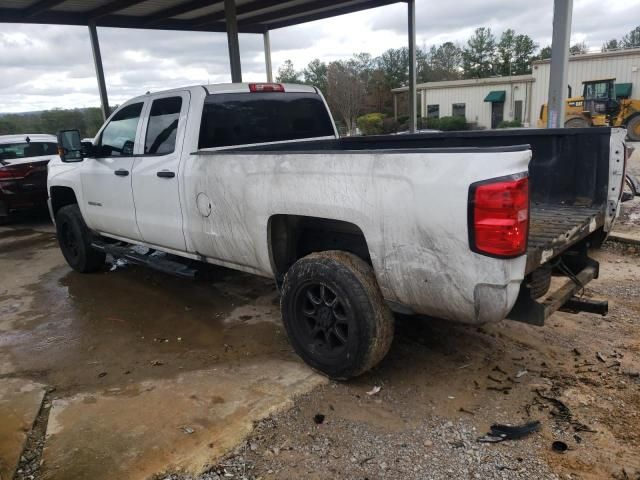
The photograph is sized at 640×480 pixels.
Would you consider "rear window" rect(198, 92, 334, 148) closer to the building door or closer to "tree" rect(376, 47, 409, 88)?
the building door

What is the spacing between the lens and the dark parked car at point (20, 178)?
9.89 metres

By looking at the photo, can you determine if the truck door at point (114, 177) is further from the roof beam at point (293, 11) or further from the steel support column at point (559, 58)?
the roof beam at point (293, 11)

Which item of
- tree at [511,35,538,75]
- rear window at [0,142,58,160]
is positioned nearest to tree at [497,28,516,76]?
tree at [511,35,538,75]

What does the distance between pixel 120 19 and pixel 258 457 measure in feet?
44.5

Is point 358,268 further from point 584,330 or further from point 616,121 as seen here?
point 616,121

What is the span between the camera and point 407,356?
3.96 m

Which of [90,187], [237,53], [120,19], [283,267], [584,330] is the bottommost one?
[584,330]

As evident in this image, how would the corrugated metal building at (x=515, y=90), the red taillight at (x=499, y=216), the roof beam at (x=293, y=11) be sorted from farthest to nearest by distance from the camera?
the corrugated metal building at (x=515, y=90) → the roof beam at (x=293, y=11) → the red taillight at (x=499, y=216)

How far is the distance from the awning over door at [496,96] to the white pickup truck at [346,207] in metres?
30.6

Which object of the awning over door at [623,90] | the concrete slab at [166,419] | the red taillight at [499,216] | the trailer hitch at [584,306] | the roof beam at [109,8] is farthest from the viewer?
the awning over door at [623,90]

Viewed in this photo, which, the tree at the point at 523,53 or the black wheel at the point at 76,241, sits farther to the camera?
the tree at the point at 523,53

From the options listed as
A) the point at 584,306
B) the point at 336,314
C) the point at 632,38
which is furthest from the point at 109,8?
the point at 632,38

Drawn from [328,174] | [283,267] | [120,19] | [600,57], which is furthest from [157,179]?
[600,57]

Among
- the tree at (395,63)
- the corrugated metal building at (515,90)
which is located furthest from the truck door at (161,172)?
the tree at (395,63)
